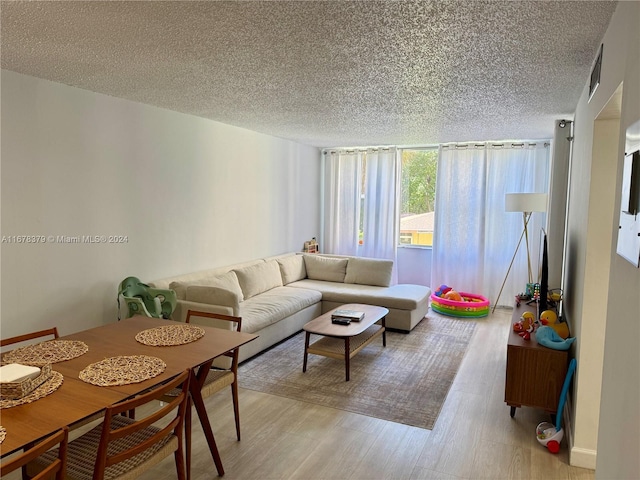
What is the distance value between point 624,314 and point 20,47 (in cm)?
329

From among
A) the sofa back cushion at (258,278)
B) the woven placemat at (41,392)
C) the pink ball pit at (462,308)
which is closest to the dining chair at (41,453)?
the woven placemat at (41,392)

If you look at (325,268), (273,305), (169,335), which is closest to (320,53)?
(169,335)

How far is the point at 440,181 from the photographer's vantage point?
6.69m

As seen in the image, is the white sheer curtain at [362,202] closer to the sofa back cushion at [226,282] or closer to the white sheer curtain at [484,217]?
the white sheer curtain at [484,217]

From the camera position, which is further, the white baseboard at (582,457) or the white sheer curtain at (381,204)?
the white sheer curtain at (381,204)

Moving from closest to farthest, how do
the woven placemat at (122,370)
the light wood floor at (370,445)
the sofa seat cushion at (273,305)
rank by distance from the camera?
the woven placemat at (122,370), the light wood floor at (370,445), the sofa seat cushion at (273,305)

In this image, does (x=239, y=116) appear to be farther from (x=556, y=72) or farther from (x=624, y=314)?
(x=624, y=314)

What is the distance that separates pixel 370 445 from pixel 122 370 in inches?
63.3

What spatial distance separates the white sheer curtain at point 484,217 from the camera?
6195 mm

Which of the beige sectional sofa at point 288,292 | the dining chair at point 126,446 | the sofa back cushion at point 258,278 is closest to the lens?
the dining chair at point 126,446

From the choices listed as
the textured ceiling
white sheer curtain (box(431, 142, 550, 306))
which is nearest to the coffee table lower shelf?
the textured ceiling

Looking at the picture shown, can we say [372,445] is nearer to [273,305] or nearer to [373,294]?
[273,305]

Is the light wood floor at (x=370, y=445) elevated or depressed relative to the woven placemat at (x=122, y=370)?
depressed

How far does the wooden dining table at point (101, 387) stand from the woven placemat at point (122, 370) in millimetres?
27
